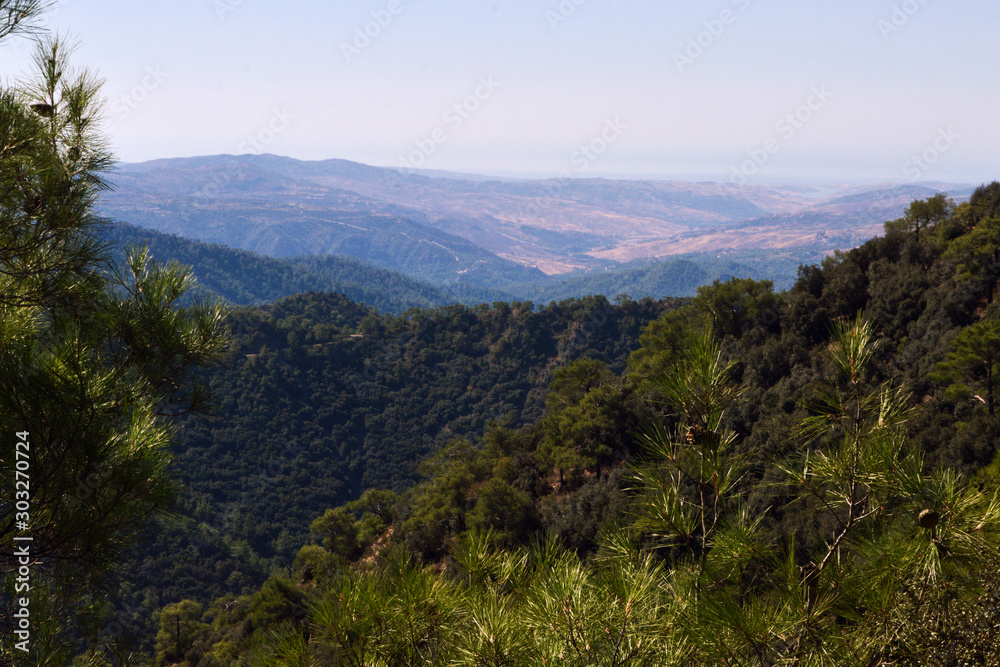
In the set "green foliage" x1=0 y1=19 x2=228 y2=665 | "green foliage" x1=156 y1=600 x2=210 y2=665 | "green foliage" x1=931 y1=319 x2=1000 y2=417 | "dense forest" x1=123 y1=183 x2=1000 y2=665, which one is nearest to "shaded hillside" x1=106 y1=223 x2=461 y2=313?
"dense forest" x1=123 y1=183 x2=1000 y2=665

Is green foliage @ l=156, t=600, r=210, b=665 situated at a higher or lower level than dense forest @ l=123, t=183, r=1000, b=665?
lower

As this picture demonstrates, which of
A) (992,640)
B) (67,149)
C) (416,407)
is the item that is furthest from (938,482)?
(416,407)

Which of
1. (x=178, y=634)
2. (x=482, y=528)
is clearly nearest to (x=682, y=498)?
(x=482, y=528)

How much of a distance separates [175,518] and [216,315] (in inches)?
62.9

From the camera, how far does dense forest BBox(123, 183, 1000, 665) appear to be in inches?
86.5

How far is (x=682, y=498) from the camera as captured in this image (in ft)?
7.97

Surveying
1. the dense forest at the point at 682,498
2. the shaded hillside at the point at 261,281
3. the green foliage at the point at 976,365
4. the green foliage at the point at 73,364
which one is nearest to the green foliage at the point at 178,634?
the dense forest at the point at 682,498

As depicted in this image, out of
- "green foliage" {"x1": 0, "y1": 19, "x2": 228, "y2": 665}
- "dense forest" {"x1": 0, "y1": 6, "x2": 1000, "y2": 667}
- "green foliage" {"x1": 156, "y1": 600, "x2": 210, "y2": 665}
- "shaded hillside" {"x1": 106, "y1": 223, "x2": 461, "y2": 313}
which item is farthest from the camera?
"shaded hillside" {"x1": 106, "y1": 223, "x2": 461, "y2": 313}

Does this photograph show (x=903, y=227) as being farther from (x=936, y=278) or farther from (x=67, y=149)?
(x=67, y=149)

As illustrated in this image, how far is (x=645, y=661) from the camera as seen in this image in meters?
2.32

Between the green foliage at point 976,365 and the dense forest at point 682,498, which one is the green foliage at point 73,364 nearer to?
the dense forest at point 682,498

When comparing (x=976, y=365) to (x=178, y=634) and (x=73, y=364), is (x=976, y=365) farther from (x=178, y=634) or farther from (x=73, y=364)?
(x=178, y=634)

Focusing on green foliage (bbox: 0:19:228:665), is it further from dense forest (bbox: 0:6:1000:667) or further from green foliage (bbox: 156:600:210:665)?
green foliage (bbox: 156:600:210:665)

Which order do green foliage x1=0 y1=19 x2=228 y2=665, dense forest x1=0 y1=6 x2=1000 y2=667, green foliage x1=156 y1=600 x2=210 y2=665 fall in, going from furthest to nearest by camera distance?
green foliage x1=156 y1=600 x2=210 y2=665, green foliage x1=0 y1=19 x2=228 y2=665, dense forest x1=0 y1=6 x2=1000 y2=667
